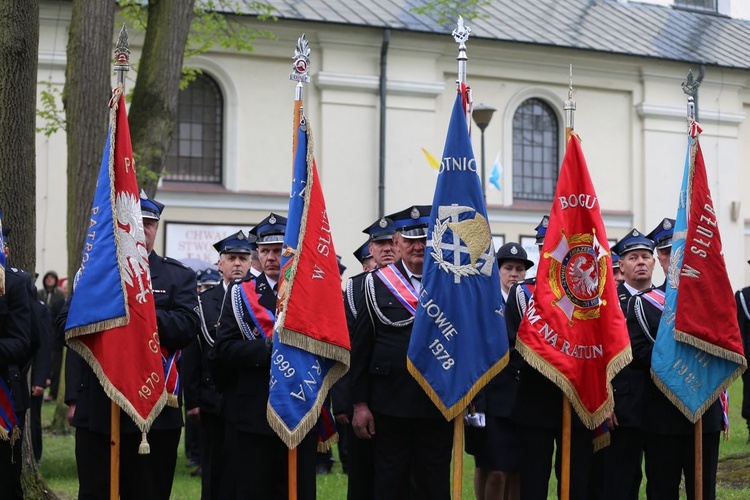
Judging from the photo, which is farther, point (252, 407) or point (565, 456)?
point (565, 456)

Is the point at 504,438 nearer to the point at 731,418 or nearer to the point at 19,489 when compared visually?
the point at 19,489

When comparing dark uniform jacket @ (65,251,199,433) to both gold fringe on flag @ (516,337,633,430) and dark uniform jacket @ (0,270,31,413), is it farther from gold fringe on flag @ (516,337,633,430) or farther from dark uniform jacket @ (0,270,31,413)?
gold fringe on flag @ (516,337,633,430)

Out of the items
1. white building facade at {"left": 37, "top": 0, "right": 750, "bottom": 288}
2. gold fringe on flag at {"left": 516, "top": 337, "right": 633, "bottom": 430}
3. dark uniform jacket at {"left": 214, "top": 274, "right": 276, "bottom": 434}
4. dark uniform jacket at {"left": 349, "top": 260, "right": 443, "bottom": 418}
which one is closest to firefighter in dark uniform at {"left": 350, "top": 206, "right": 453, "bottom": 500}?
dark uniform jacket at {"left": 349, "top": 260, "right": 443, "bottom": 418}

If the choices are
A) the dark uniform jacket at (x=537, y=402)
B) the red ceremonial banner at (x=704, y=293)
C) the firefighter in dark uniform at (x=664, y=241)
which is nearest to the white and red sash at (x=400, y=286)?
the dark uniform jacket at (x=537, y=402)

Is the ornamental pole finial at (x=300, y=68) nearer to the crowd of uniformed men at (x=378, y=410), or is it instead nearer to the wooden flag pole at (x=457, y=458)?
the crowd of uniformed men at (x=378, y=410)

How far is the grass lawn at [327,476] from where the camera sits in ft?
34.5

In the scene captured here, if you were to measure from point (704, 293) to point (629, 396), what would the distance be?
916 millimetres

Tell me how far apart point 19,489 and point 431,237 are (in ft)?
10.5

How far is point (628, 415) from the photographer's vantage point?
827 cm

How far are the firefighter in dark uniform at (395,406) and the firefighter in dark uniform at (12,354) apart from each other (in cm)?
212

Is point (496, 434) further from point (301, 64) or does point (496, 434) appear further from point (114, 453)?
point (301, 64)

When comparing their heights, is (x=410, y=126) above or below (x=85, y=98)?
above

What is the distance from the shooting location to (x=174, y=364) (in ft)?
24.9

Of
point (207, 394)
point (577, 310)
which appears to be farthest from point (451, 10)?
point (577, 310)
